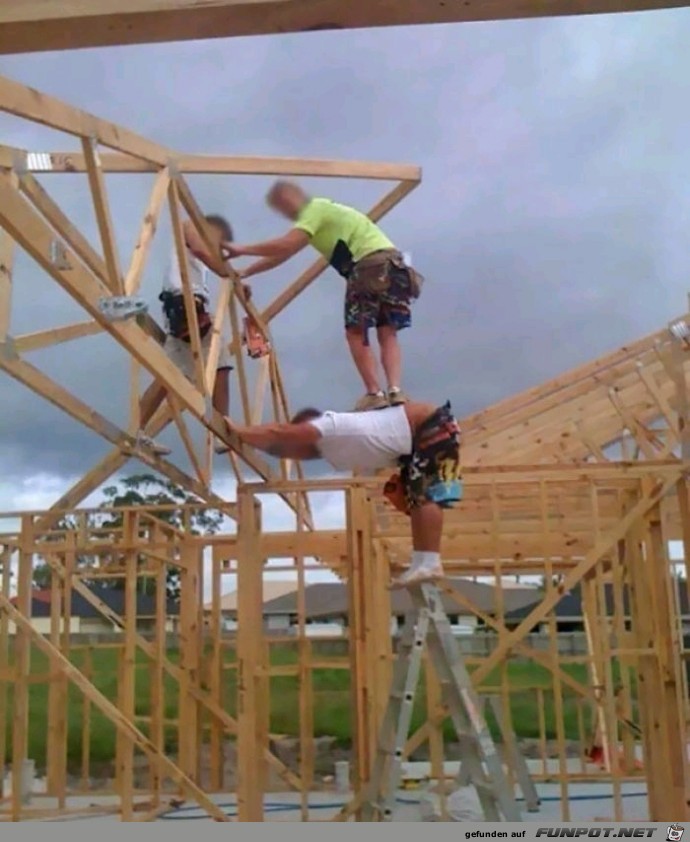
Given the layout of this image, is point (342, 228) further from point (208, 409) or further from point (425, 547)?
point (425, 547)

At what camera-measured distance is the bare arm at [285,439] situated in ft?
15.2

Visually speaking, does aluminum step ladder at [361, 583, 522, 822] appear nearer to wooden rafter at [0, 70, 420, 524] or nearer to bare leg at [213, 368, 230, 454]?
wooden rafter at [0, 70, 420, 524]

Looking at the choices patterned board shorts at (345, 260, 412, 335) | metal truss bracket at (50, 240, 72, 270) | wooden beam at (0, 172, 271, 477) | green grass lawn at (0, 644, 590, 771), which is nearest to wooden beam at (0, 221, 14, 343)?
wooden beam at (0, 172, 271, 477)

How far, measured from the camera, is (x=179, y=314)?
19.6 ft

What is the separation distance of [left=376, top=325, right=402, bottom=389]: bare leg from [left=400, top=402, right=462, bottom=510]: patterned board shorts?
0.30 meters

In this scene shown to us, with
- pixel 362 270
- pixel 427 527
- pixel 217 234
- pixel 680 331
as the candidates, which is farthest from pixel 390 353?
pixel 680 331

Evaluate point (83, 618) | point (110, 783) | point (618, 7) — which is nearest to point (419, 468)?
point (618, 7)

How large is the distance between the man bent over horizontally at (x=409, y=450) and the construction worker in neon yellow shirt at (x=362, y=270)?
254 mm

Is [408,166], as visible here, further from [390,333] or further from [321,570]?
[321,570]

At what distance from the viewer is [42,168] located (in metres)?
4.79

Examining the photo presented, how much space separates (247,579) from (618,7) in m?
4.74

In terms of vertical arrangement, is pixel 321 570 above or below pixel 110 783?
above

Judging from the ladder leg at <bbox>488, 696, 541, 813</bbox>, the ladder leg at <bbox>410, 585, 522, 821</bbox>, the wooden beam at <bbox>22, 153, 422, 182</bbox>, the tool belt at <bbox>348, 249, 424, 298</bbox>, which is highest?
the wooden beam at <bbox>22, 153, 422, 182</bbox>

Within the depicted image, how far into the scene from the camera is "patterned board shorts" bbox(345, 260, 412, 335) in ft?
16.6
